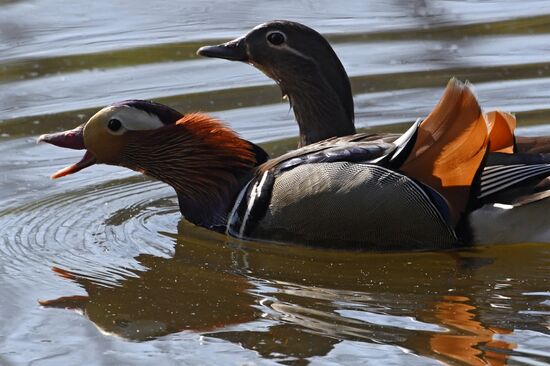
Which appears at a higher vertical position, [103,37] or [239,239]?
[103,37]

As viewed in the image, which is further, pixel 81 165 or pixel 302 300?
pixel 81 165

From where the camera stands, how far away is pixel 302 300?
6602mm

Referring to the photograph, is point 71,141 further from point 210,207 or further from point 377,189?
point 377,189

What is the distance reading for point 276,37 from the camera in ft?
27.9

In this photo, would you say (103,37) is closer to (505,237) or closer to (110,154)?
(110,154)

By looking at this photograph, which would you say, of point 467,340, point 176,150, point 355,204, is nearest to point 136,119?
point 176,150

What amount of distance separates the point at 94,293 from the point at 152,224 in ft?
3.81

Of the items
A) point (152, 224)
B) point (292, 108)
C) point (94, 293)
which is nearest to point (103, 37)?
point (292, 108)

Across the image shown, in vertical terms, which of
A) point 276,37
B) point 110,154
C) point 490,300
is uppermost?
point 276,37

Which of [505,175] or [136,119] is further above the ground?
[136,119]

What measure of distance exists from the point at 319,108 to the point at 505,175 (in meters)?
1.67

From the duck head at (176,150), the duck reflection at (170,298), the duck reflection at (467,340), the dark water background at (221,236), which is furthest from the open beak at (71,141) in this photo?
the duck reflection at (467,340)

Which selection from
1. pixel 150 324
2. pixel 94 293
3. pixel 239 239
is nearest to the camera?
pixel 150 324

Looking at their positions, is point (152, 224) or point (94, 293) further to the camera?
point (152, 224)
